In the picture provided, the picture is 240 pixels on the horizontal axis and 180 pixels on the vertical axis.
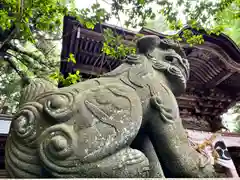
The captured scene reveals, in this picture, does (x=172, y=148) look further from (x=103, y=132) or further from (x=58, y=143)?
(x=58, y=143)

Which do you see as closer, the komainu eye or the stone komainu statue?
the stone komainu statue

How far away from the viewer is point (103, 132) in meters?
1.08

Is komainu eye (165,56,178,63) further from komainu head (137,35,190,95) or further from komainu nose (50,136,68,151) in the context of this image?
komainu nose (50,136,68,151)

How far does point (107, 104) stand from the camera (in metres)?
1.18

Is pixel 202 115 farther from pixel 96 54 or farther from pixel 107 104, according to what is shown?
pixel 107 104

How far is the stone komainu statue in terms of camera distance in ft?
3.31

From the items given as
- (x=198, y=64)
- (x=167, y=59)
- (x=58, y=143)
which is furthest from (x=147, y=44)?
(x=198, y=64)

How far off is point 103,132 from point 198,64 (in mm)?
3854

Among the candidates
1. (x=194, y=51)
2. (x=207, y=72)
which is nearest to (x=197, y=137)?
(x=207, y=72)

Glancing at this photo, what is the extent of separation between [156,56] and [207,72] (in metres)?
3.29

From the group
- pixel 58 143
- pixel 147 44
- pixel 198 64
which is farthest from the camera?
pixel 198 64

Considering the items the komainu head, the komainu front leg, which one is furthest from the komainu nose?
the komainu head

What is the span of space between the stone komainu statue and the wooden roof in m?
1.95

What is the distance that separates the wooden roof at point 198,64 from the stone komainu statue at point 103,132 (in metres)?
1.95
